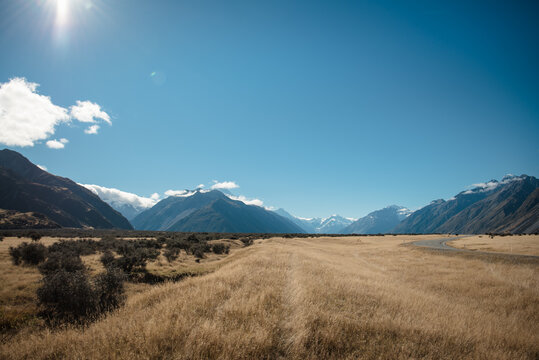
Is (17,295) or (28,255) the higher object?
(28,255)

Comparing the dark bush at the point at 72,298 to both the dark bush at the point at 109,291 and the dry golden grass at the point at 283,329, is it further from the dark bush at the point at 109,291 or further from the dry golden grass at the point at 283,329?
the dry golden grass at the point at 283,329

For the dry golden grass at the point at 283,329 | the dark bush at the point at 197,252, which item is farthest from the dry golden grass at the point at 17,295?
the dark bush at the point at 197,252

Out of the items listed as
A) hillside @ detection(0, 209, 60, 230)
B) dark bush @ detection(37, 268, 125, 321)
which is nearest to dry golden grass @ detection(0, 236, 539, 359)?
dark bush @ detection(37, 268, 125, 321)

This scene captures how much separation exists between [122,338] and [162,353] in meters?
1.52

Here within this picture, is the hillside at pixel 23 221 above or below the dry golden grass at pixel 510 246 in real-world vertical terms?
below

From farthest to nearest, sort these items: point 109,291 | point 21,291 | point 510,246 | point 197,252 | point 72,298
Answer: point 197,252, point 510,246, point 21,291, point 109,291, point 72,298

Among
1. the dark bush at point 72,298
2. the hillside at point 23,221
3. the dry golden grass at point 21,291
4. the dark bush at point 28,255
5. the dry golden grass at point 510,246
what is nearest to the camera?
the dry golden grass at point 21,291

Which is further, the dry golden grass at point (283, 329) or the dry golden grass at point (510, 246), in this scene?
the dry golden grass at point (510, 246)

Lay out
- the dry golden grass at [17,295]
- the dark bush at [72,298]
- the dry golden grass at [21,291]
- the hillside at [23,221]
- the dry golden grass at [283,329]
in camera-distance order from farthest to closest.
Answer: the hillside at [23,221], the dark bush at [72,298], the dry golden grass at [17,295], the dry golden grass at [21,291], the dry golden grass at [283,329]

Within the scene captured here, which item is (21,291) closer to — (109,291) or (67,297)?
(67,297)

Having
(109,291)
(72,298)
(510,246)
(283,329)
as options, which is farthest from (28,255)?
(510,246)

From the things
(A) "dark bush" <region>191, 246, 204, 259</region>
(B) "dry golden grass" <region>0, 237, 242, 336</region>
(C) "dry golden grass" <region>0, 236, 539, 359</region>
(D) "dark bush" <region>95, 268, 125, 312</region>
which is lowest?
(A) "dark bush" <region>191, 246, 204, 259</region>

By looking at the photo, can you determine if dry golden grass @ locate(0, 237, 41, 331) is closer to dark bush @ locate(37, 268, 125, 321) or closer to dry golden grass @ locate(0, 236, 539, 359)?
dark bush @ locate(37, 268, 125, 321)

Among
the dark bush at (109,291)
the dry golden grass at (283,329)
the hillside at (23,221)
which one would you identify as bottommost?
the hillside at (23,221)
